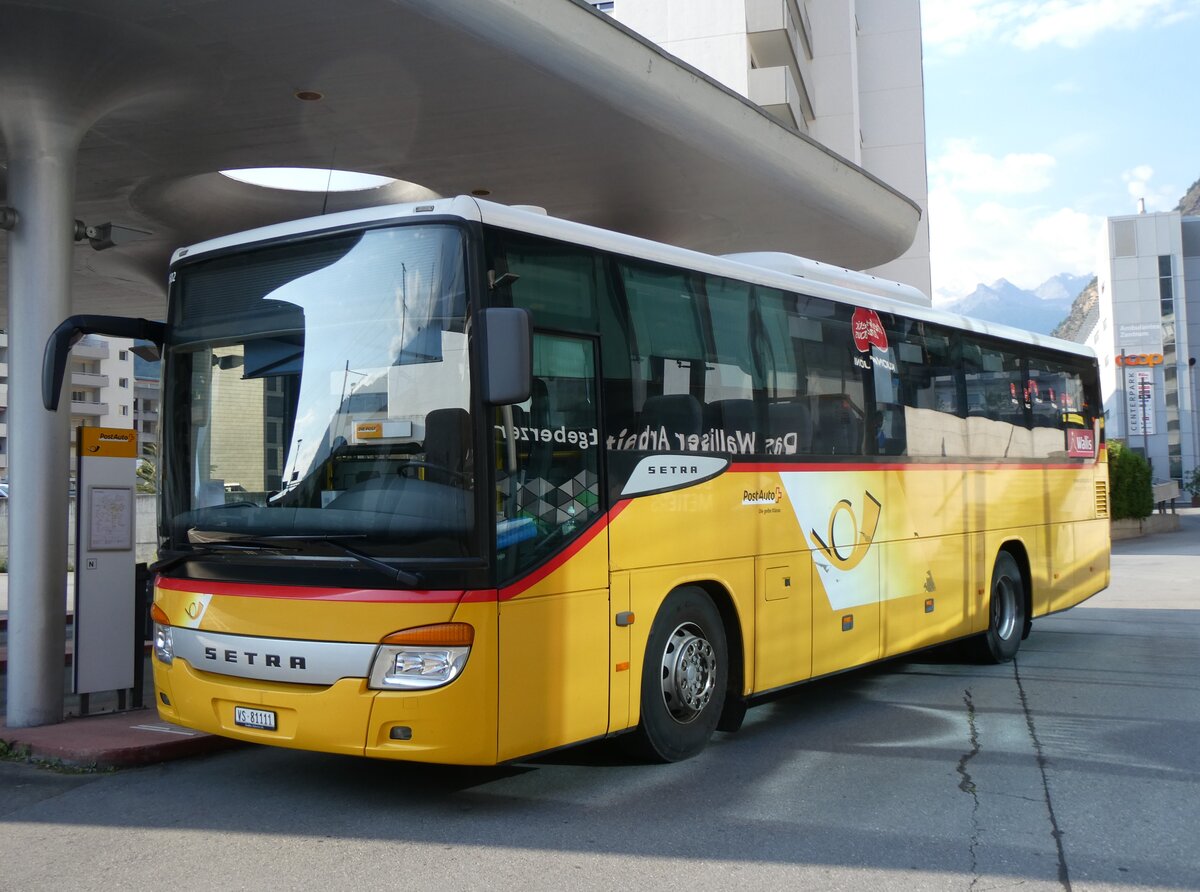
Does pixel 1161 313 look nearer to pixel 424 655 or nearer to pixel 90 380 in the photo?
pixel 90 380

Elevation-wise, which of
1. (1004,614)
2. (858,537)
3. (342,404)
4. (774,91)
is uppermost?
(774,91)

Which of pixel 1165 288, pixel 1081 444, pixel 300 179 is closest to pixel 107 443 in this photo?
pixel 300 179

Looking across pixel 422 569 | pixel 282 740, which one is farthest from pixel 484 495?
pixel 282 740

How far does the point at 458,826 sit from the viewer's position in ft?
19.3

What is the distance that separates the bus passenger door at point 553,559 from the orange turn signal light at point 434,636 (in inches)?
8.8

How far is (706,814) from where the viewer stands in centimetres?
602

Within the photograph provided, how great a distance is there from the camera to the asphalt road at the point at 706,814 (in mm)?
5148

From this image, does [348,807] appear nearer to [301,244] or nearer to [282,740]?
[282,740]

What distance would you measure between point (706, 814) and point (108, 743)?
4005mm

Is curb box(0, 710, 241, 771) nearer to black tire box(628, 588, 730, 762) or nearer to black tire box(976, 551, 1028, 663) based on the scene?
black tire box(628, 588, 730, 762)

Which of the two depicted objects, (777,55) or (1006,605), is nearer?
(1006,605)

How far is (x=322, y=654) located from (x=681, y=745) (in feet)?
7.78

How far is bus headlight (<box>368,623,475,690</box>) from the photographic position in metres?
5.70

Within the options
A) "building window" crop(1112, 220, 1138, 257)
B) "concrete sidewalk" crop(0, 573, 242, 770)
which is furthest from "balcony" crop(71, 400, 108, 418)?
"concrete sidewalk" crop(0, 573, 242, 770)
